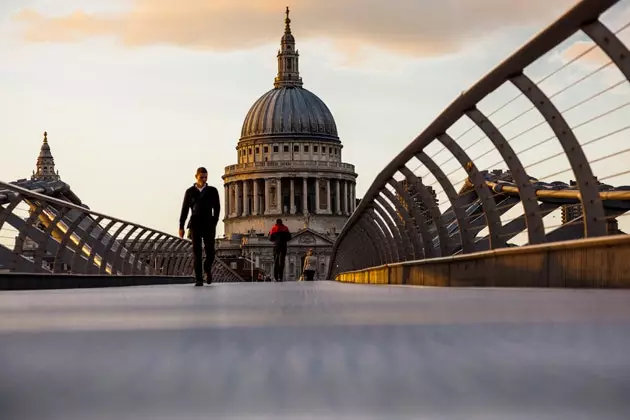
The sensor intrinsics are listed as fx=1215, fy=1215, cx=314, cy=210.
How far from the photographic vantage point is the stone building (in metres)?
157

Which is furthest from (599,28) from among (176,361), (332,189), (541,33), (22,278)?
(332,189)

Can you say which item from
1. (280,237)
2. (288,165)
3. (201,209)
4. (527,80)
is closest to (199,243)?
(201,209)

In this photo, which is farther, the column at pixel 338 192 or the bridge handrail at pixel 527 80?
the column at pixel 338 192

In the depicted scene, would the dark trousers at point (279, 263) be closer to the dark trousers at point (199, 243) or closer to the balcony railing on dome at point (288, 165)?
the dark trousers at point (199, 243)

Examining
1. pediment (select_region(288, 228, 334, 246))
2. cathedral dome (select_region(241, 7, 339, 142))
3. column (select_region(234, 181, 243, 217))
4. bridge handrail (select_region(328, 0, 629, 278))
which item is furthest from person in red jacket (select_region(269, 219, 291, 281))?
cathedral dome (select_region(241, 7, 339, 142))

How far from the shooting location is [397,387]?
1.31 meters

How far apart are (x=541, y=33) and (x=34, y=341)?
5717 mm

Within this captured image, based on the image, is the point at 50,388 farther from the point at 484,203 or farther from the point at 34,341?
the point at 484,203

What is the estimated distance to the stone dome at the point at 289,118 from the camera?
164500 mm

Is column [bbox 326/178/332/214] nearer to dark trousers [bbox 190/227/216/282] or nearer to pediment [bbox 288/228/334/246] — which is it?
pediment [bbox 288/228/334/246]

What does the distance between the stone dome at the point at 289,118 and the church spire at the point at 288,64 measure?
4242 millimetres

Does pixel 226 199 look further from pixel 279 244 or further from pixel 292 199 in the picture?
pixel 279 244

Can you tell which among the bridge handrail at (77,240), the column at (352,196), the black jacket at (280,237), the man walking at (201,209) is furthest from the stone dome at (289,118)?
the man walking at (201,209)

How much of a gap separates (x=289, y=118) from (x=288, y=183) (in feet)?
31.4
